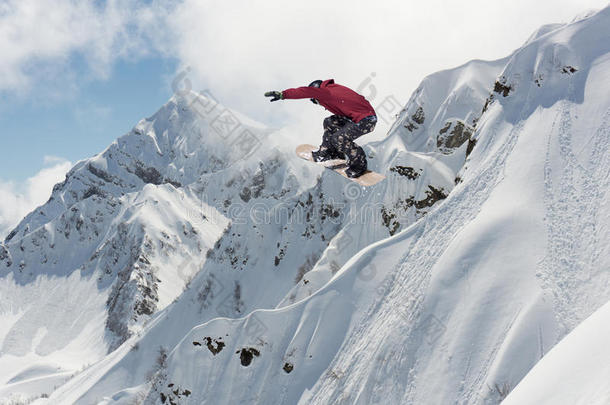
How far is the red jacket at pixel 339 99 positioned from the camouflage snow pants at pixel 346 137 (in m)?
0.24

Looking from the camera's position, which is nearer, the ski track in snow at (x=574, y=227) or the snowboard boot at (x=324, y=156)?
the snowboard boot at (x=324, y=156)

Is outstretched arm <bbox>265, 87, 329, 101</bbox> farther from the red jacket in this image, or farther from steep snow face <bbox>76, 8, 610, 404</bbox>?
steep snow face <bbox>76, 8, 610, 404</bbox>

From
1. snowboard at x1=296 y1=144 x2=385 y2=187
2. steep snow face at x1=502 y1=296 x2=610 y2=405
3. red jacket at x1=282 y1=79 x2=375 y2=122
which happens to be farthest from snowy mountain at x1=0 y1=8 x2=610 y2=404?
red jacket at x1=282 y1=79 x2=375 y2=122

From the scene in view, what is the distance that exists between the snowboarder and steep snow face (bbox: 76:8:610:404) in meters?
13.1

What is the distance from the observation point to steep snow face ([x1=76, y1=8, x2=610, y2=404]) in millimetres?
19875

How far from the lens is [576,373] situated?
7.02 metres

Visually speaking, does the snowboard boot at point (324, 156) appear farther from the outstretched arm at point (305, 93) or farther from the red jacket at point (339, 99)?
the outstretched arm at point (305, 93)

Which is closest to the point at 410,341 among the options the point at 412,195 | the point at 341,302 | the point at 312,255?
the point at 341,302

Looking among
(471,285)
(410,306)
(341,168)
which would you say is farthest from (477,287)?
(341,168)

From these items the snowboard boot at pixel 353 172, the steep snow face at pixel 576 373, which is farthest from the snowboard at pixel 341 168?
the steep snow face at pixel 576 373

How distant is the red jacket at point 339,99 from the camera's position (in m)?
9.47

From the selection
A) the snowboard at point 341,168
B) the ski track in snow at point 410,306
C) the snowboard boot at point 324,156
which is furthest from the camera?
the ski track in snow at point 410,306

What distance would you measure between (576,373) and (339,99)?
7.16 metres

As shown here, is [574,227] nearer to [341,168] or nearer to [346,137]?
[341,168]
